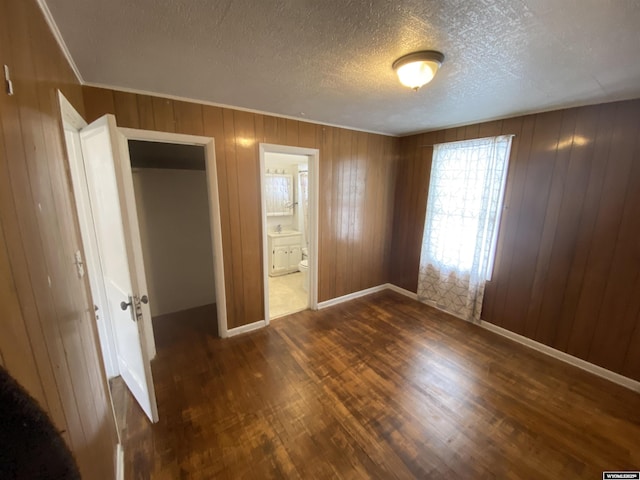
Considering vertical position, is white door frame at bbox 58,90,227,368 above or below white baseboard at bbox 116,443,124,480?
above

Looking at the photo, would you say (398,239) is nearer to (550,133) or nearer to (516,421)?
(550,133)

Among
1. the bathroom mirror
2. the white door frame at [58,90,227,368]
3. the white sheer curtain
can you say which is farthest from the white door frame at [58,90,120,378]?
the white sheer curtain

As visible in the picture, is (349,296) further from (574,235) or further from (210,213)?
(574,235)

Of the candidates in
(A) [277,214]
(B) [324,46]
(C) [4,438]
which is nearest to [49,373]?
(C) [4,438]

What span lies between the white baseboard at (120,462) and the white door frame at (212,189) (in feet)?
3.25

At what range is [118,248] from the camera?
161 cm

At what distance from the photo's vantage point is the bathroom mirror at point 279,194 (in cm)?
506

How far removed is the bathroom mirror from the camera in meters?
5.06

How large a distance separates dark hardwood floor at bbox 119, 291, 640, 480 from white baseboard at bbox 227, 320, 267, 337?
95mm

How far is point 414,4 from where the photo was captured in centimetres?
111

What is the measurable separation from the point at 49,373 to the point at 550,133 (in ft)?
12.3

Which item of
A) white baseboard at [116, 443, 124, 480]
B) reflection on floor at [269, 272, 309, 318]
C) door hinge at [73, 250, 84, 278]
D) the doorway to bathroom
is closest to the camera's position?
door hinge at [73, 250, 84, 278]

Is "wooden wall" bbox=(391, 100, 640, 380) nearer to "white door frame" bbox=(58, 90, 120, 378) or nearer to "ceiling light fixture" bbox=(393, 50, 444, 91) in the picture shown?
"ceiling light fixture" bbox=(393, 50, 444, 91)

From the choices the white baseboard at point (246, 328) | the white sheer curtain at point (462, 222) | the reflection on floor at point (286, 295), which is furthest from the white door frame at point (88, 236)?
the white sheer curtain at point (462, 222)
